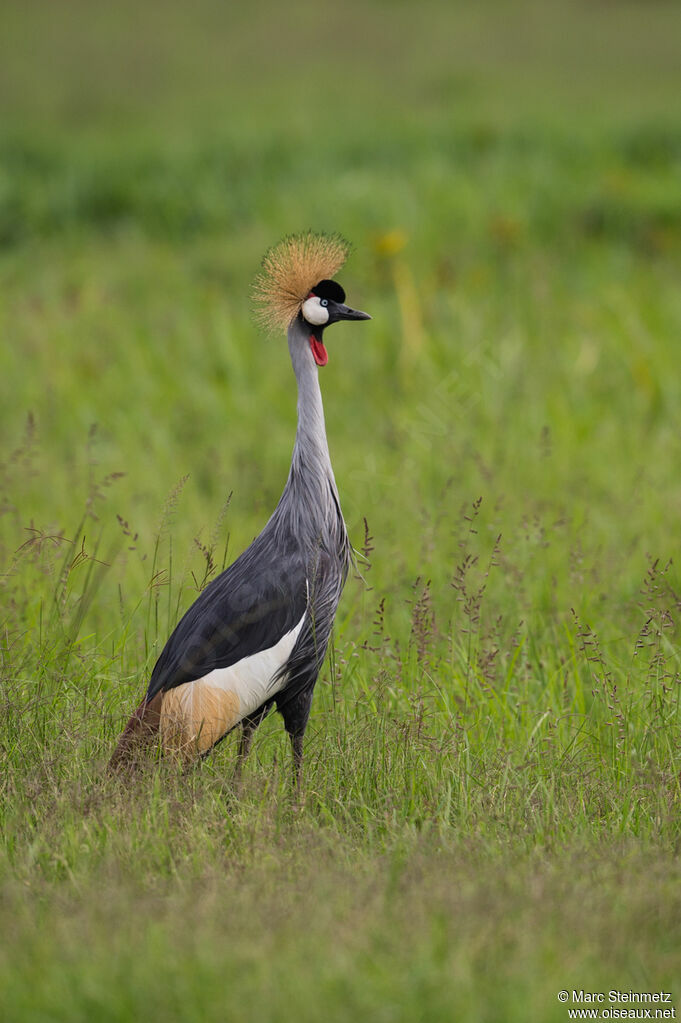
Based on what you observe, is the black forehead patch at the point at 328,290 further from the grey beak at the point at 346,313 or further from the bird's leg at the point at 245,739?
the bird's leg at the point at 245,739

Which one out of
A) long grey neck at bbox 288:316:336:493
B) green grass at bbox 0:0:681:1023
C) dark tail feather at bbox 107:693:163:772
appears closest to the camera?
green grass at bbox 0:0:681:1023

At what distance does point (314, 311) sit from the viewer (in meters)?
3.40

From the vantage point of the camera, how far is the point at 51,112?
1485 cm

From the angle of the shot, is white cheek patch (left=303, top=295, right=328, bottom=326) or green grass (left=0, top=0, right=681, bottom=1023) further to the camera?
white cheek patch (left=303, top=295, right=328, bottom=326)

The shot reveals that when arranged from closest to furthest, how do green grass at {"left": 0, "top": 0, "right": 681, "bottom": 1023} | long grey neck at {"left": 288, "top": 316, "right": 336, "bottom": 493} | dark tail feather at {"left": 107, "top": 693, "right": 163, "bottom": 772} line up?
green grass at {"left": 0, "top": 0, "right": 681, "bottom": 1023} → dark tail feather at {"left": 107, "top": 693, "right": 163, "bottom": 772} → long grey neck at {"left": 288, "top": 316, "right": 336, "bottom": 493}

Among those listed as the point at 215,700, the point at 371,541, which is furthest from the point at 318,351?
the point at 371,541

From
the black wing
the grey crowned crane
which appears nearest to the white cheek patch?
the grey crowned crane

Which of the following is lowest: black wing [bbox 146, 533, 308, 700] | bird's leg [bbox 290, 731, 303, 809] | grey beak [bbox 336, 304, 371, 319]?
bird's leg [bbox 290, 731, 303, 809]

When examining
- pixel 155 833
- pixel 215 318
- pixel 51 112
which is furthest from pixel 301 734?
pixel 51 112

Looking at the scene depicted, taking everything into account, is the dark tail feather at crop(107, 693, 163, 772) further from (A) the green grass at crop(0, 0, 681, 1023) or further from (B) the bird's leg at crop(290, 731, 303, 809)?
(B) the bird's leg at crop(290, 731, 303, 809)

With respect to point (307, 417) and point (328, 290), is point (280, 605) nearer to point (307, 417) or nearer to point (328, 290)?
point (307, 417)

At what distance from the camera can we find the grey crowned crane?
3.22m

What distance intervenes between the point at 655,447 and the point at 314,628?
3551mm

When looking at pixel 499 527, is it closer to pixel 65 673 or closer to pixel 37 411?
pixel 65 673
